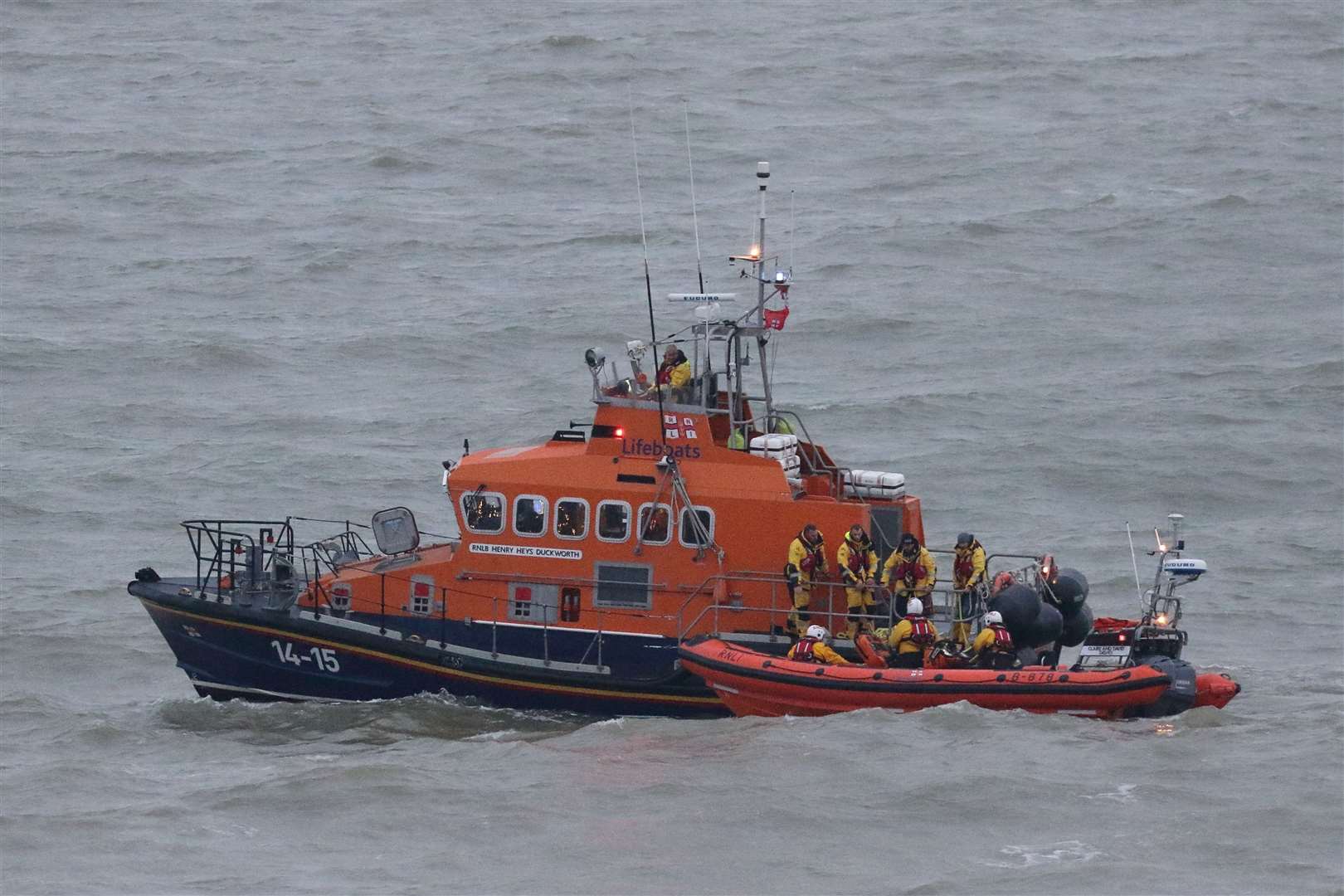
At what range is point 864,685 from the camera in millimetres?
17578

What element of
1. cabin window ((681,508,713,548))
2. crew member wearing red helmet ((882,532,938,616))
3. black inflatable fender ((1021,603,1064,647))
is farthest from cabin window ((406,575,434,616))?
black inflatable fender ((1021,603,1064,647))

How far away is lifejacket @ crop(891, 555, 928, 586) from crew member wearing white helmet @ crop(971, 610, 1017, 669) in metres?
0.67

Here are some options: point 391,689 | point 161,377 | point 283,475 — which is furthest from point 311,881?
point 161,377

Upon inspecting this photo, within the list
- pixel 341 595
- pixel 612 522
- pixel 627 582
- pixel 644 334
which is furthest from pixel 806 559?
pixel 644 334

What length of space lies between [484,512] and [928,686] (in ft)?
14.0

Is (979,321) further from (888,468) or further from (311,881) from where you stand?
(311,881)

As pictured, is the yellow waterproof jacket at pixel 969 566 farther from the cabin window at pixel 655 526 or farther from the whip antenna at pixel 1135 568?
the cabin window at pixel 655 526

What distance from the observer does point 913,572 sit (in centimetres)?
1797

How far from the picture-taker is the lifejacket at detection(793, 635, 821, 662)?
1784cm

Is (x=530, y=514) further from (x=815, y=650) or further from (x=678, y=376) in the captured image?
(x=815, y=650)

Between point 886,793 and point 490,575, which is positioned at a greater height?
point 490,575

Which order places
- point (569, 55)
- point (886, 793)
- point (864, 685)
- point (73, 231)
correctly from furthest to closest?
point (569, 55) → point (73, 231) → point (864, 685) → point (886, 793)

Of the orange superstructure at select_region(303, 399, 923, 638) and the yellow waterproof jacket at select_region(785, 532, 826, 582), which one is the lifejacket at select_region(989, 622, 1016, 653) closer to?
the orange superstructure at select_region(303, 399, 923, 638)

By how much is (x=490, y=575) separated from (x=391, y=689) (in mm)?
1357
